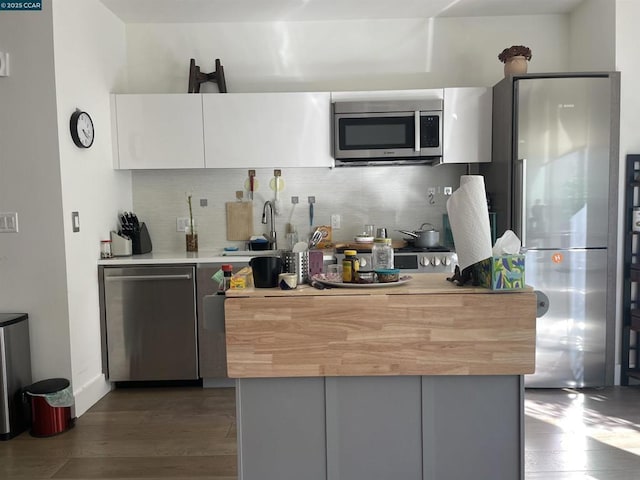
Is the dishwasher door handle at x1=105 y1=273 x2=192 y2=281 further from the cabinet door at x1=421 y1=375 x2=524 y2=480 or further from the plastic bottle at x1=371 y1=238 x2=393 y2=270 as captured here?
the cabinet door at x1=421 y1=375 x2=524 y2=480

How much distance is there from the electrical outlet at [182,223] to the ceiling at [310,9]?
1.60 metres

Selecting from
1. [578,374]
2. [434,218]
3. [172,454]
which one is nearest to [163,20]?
[434,218]

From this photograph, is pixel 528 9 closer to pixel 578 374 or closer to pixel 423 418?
pixel 578 374

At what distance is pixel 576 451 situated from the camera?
8.89 feet

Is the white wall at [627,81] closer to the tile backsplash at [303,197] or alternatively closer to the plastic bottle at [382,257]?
the tile backsplash at [303,197]

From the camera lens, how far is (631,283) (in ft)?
12.0

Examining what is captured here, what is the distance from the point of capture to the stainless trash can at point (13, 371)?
2.90 m

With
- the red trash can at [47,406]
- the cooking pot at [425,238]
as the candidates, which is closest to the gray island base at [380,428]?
the red trash can at [47,406]

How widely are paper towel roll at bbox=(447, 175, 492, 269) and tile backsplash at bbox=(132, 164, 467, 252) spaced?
7.45 ft

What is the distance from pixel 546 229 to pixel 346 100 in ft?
5.60

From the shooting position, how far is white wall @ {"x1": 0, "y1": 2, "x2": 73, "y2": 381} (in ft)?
9.96

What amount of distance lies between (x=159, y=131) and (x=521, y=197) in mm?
2672

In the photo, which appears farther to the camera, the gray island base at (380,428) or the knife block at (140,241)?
the knife block at (140,241)

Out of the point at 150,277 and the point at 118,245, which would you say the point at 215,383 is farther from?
the point at 118,245
